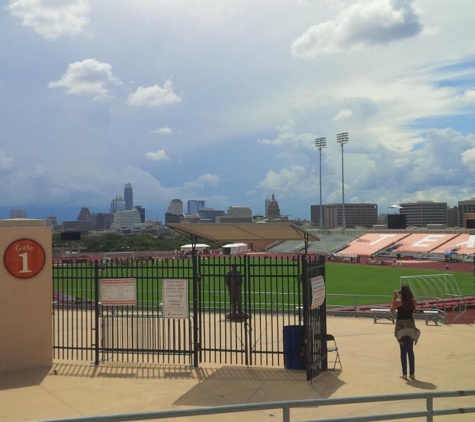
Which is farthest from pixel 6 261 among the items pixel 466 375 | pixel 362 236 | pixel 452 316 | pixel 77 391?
pixel 362 236

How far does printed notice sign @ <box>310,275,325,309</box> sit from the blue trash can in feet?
2.36

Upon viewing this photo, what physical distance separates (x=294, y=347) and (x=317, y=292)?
1.36 meters

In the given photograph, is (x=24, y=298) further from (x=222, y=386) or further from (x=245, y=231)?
(x=245, y=231)

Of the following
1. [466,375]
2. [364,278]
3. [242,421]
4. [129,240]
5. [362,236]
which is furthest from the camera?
[129,240]

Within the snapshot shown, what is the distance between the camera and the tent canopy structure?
41.4ft

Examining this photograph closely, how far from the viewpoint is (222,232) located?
14.0 meters

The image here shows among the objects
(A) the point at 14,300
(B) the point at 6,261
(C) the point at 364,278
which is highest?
(B) the point at 6,261

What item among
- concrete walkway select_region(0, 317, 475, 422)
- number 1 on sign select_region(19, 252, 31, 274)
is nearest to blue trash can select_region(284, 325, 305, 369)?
concrete walkway select_region(0, 317, 475, 422)

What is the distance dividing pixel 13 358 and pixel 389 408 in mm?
7302

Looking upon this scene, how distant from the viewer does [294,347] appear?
Result: 40.4 feet

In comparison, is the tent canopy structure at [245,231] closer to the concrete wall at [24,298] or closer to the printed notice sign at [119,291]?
the printed notice sign at [119,291]

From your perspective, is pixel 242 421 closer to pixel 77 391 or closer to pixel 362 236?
pixel 77 391

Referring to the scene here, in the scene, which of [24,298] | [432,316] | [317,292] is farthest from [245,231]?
[432,316]

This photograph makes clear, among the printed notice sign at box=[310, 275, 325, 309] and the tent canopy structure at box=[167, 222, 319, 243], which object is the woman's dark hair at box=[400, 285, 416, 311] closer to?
the printed notice sign at box=[310, 275, 325, 309]
